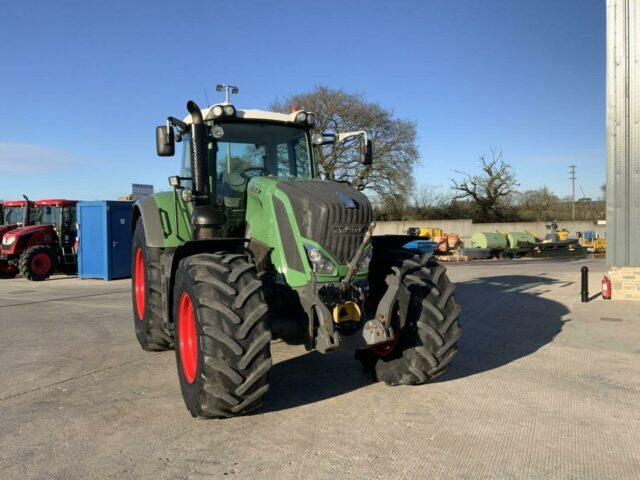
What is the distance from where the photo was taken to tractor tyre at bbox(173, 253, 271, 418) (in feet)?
13.0

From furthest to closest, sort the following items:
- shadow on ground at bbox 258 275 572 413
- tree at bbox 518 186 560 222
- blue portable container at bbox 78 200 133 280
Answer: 1. tree at bbox 518 186 560 222
2. blue portable container at bbox 78 200 133 280
3. shadow on ground at bbox 258 275 572 413

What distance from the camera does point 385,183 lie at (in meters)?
34.7

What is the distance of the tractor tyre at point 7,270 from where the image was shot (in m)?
18.1

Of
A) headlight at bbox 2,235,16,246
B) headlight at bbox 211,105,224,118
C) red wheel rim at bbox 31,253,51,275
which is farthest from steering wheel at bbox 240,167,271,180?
headlight at bbox 2,235,16,246

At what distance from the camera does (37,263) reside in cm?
1698

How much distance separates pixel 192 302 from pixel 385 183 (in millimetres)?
31088

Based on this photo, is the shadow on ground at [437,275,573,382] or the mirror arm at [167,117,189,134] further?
the shadow on ground at [437,275,573,382]

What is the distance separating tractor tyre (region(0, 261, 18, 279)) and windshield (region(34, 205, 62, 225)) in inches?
63.2

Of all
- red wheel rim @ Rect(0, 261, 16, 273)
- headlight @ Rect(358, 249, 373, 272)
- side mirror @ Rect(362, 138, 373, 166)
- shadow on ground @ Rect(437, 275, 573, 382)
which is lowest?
shadow on ground @ Rect(437, 275, 573, 382)

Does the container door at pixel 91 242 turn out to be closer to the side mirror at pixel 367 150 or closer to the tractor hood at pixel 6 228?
the tractor hood at pixel 6 228

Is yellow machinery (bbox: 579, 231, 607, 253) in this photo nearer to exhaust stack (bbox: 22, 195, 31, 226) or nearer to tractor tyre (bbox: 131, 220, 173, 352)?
exhaust stack (bbox: 22, 195, 31, 226)

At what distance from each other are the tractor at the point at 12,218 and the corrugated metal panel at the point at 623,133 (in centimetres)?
1676

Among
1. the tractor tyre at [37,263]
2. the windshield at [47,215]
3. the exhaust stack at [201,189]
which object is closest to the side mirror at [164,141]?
the exhaust stack at [201,189]

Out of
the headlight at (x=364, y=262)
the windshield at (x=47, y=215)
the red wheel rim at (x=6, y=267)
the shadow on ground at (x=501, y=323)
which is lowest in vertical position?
the shadow on ground at (x=501, y=323)
